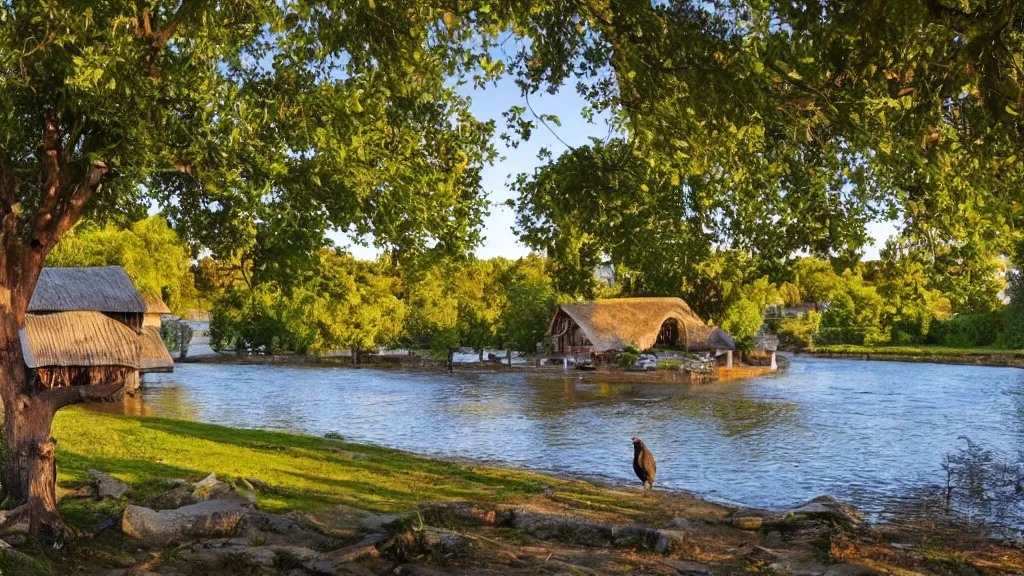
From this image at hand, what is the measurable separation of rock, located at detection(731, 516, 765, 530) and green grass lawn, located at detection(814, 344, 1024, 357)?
54.6 meters

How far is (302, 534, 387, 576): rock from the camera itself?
25.9ft

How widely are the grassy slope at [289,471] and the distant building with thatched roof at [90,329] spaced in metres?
1.77

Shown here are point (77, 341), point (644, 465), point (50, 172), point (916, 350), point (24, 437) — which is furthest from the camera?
point (916, 350)

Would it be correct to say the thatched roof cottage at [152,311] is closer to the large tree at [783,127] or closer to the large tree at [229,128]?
the large tree at [229,128]

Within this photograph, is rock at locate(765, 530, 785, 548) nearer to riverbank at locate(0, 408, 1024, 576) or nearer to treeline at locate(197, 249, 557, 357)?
riverbank at locate(0, 408, 1024, 576)

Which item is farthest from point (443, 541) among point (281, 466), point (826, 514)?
point (281, 466)

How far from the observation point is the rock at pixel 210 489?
10593 mm

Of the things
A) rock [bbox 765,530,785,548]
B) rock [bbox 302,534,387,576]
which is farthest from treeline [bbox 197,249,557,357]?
rock [bbox 302,534,387,576]

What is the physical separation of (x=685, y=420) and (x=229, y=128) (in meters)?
21.8

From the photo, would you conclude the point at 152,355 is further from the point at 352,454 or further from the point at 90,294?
the point at 352,454

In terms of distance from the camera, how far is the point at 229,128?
8.91m

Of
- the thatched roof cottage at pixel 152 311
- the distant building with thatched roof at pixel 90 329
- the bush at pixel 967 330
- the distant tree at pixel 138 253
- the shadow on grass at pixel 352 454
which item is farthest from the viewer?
the bush at pixel 967 330

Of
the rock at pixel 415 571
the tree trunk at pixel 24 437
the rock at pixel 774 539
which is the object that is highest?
the tree trunk at pixel 24 437

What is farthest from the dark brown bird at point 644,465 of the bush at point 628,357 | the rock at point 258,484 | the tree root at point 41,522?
the bush at point 628,357
